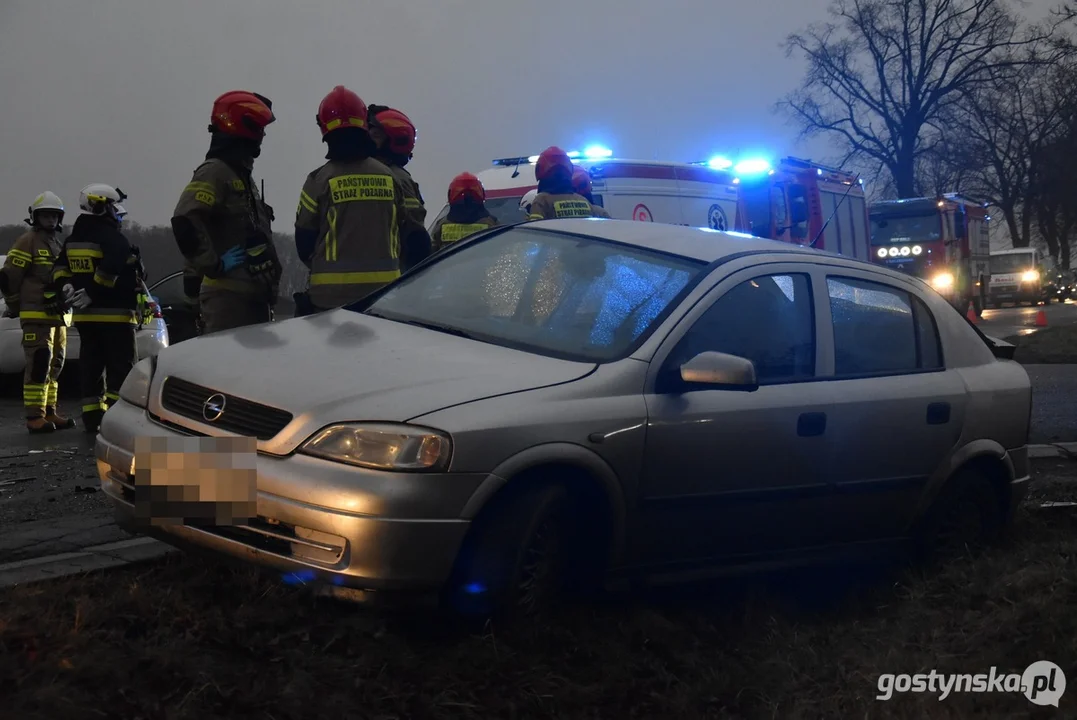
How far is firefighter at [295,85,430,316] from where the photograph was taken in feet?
21.5

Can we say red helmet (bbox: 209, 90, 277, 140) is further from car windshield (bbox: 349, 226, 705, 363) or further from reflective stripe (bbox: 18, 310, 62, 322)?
reflective stripe (bbox: 18, 310, 62, 322)

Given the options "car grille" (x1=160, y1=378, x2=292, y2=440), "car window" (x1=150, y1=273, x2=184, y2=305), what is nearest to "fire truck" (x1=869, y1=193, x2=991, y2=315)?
"car window" (x1=150, y1=273, x2=184, y2=305)

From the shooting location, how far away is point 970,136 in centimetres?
5756

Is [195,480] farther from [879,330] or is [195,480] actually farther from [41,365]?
[41,365]

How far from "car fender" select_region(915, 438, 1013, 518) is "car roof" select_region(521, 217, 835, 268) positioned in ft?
2.89

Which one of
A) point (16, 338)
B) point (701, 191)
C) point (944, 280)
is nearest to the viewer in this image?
point (16, 338)

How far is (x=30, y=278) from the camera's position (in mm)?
10078

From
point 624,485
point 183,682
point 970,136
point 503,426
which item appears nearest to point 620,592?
point 624,485

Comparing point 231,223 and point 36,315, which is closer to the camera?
point 231,223

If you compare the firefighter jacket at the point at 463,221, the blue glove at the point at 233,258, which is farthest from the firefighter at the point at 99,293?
the blue glove at the point at 233,258

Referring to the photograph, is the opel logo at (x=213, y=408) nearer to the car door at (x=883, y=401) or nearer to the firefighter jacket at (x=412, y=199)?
the car door at (x=883, y=401)

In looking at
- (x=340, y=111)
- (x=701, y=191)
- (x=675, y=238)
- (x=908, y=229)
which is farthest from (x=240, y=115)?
(x=908, y=229)

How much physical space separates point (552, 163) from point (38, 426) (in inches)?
167

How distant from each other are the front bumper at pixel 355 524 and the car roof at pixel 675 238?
5.55ft
